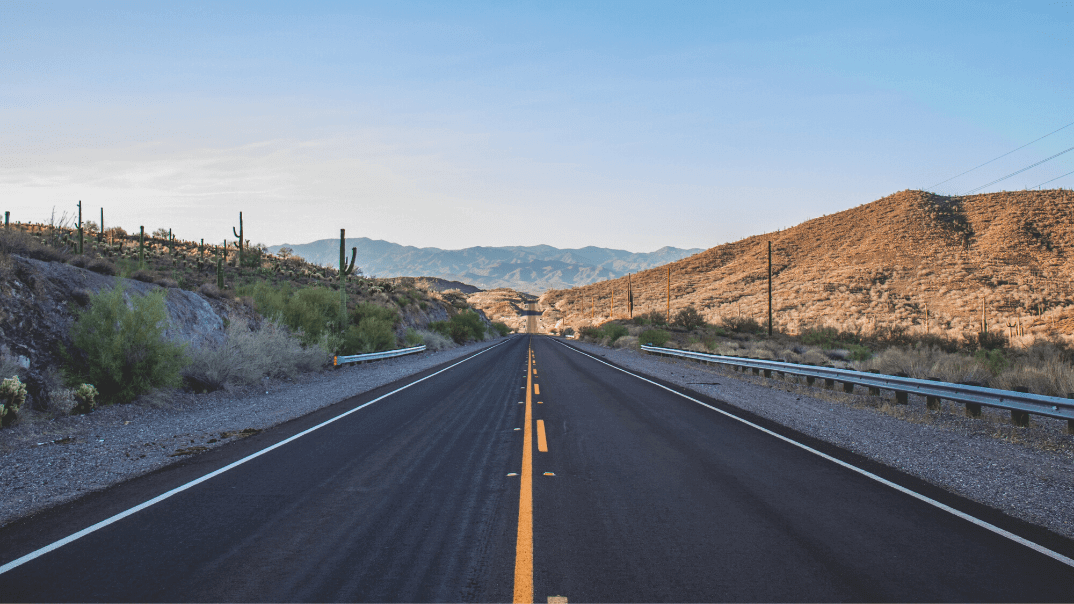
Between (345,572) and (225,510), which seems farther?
(225,510)

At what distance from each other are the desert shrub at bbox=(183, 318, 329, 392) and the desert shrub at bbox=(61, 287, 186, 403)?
1.41 m

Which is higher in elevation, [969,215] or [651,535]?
[969,215]

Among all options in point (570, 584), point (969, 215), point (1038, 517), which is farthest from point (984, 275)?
point (570, 584)

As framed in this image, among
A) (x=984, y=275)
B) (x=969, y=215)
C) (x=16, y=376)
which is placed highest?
(x=969, y=215)

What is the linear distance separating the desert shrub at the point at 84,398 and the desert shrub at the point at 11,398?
1061 mm

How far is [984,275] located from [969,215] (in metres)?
24.8

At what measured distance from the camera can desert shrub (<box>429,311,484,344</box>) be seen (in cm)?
4794

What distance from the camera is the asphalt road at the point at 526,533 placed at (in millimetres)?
3607

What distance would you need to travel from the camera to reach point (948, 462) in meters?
6.95

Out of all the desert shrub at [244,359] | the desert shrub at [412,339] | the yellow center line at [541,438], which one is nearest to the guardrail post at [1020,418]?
the yellow center line at [541,438]

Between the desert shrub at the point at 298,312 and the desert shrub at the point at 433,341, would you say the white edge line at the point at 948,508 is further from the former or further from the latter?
the desert shrub at the point at 433,341

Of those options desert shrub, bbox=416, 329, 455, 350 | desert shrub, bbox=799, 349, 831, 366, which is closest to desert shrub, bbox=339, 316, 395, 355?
desert shrub, bbox=416, 329, 455, 350

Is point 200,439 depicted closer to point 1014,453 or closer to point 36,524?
point 36,524

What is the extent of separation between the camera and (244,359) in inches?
581
